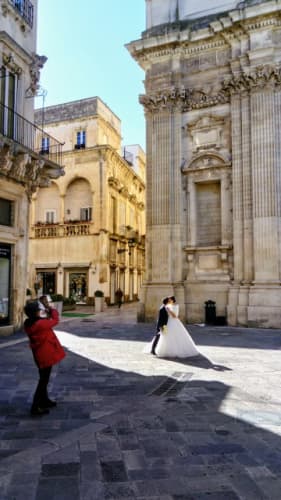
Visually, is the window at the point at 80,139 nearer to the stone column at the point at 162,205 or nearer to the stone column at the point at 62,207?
the stone column at the point at 62,207

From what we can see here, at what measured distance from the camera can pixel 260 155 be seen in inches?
591

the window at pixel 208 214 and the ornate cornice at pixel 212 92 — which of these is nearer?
the ornate cornice at pixel 212 92

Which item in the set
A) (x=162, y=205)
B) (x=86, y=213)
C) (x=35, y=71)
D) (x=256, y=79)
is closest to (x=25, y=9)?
(x=35, y=71)

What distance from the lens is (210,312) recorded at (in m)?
15.1

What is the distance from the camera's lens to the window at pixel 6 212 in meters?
12.2

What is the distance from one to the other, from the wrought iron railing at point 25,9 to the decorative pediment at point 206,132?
7292mm

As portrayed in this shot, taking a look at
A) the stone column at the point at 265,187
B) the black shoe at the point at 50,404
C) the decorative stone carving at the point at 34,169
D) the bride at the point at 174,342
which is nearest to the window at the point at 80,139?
the stone column at the point at 265,187

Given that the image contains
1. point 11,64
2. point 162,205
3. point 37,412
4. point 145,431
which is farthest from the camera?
point 162,205

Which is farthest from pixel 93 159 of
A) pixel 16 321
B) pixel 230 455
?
pixel 230 455

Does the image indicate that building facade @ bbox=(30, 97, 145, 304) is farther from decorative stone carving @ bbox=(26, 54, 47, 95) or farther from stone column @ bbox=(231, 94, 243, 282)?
stone column @ bbox=(231, 94, 243, 282)

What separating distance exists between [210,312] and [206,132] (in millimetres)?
7538

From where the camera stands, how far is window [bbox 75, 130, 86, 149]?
29766mm

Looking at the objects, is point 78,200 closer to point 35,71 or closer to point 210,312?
point 35,71

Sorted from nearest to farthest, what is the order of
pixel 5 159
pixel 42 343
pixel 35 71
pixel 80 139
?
pixel 42 343, pixel 5 159, pixel 35 71, pixel 80 139
